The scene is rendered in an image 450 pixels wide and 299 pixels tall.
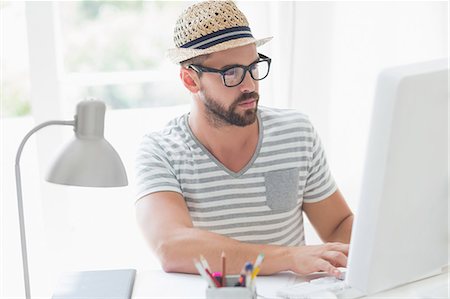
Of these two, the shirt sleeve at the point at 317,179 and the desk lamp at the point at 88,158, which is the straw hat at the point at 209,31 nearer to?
the shirt sleeve at the point at 317,179

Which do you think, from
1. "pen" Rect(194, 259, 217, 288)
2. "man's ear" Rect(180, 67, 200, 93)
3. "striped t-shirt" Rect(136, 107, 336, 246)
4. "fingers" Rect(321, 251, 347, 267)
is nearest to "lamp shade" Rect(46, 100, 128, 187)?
"pen" Rect(194, 259, 217, 288)

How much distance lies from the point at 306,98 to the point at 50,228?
3.63 ft

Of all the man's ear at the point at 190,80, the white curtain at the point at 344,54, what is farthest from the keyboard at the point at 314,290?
the white curtain at the point at 344,54

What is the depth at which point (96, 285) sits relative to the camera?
160cm

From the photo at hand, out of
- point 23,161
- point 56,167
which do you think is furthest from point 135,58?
point 56,167

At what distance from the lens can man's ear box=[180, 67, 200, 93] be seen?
2119mm

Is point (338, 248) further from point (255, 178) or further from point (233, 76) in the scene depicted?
point (233, 76)

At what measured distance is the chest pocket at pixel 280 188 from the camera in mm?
2105

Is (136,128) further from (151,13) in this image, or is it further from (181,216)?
(181,216)

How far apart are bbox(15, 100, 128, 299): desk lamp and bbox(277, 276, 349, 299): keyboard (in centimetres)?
38

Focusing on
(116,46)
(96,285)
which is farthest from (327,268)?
(116,46)

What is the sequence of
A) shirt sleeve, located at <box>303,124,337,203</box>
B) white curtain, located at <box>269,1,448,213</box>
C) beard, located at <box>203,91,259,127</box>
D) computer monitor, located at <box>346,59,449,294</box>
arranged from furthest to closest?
white curtain, located at <box>269,1,448,213</box>
shirt sleeve, located at <box>303,124,337,203</box>
beard, located at <box>203,91,259,127</box>
computer monitor, located at <box>346,59,449,294</box>

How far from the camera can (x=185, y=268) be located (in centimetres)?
168

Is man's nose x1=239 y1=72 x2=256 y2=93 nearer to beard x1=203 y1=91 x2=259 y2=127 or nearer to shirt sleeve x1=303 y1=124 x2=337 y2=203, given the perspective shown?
beard x1=203 y1=91 x2=259 y2=127
